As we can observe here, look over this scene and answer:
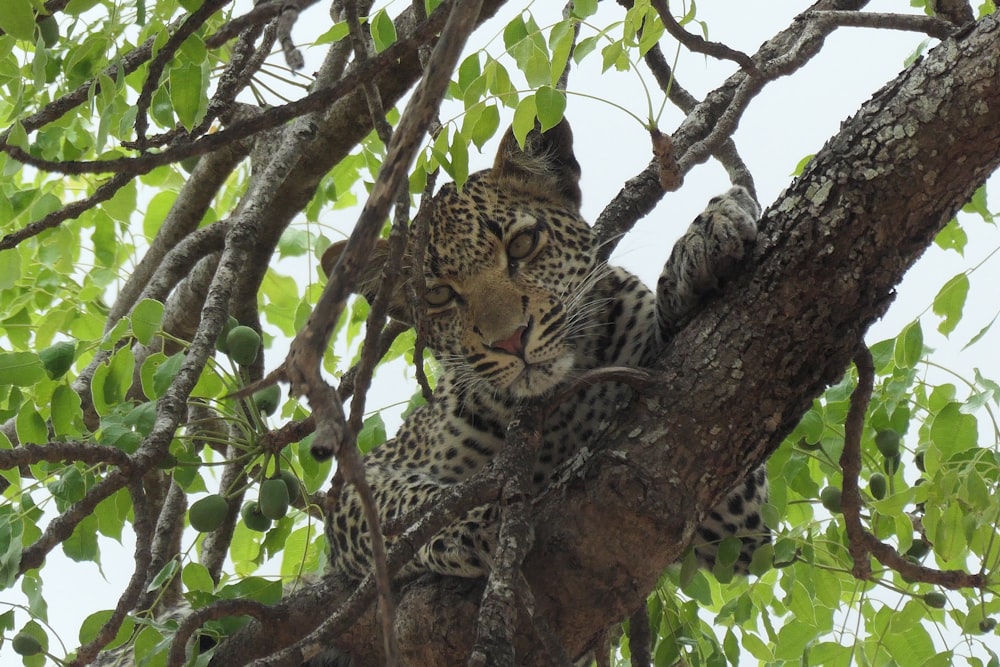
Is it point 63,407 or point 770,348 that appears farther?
point 63,407

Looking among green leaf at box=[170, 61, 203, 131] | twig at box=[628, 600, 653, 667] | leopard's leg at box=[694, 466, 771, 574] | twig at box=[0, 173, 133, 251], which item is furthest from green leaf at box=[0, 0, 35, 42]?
leopard's leg at box=[694, 466, 771, 574]

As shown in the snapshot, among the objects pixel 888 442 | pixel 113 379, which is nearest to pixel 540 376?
pixel 888 442

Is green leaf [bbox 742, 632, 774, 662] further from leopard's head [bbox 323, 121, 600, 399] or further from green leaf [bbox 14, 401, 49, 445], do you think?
green leaf [bbox 14, 401, 49, 445]

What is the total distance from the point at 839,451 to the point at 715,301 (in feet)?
2.63

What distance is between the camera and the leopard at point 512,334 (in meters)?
3.14

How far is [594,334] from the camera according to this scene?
3.53 m

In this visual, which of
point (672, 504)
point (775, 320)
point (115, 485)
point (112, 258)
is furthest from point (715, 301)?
point (112, 258)

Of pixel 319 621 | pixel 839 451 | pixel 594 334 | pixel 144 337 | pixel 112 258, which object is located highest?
pixel 112 258

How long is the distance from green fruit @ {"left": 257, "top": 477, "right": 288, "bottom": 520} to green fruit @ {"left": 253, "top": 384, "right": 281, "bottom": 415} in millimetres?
306

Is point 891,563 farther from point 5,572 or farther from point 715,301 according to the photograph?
point 5,572

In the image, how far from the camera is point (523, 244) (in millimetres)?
3703

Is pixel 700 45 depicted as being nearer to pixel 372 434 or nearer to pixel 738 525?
pixel 738 525

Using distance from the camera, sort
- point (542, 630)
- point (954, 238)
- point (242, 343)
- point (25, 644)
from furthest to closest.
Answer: point (954, 238)
point (242, 343)
point (25, 644)
point (542, 630)

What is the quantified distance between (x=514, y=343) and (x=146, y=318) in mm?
1073
